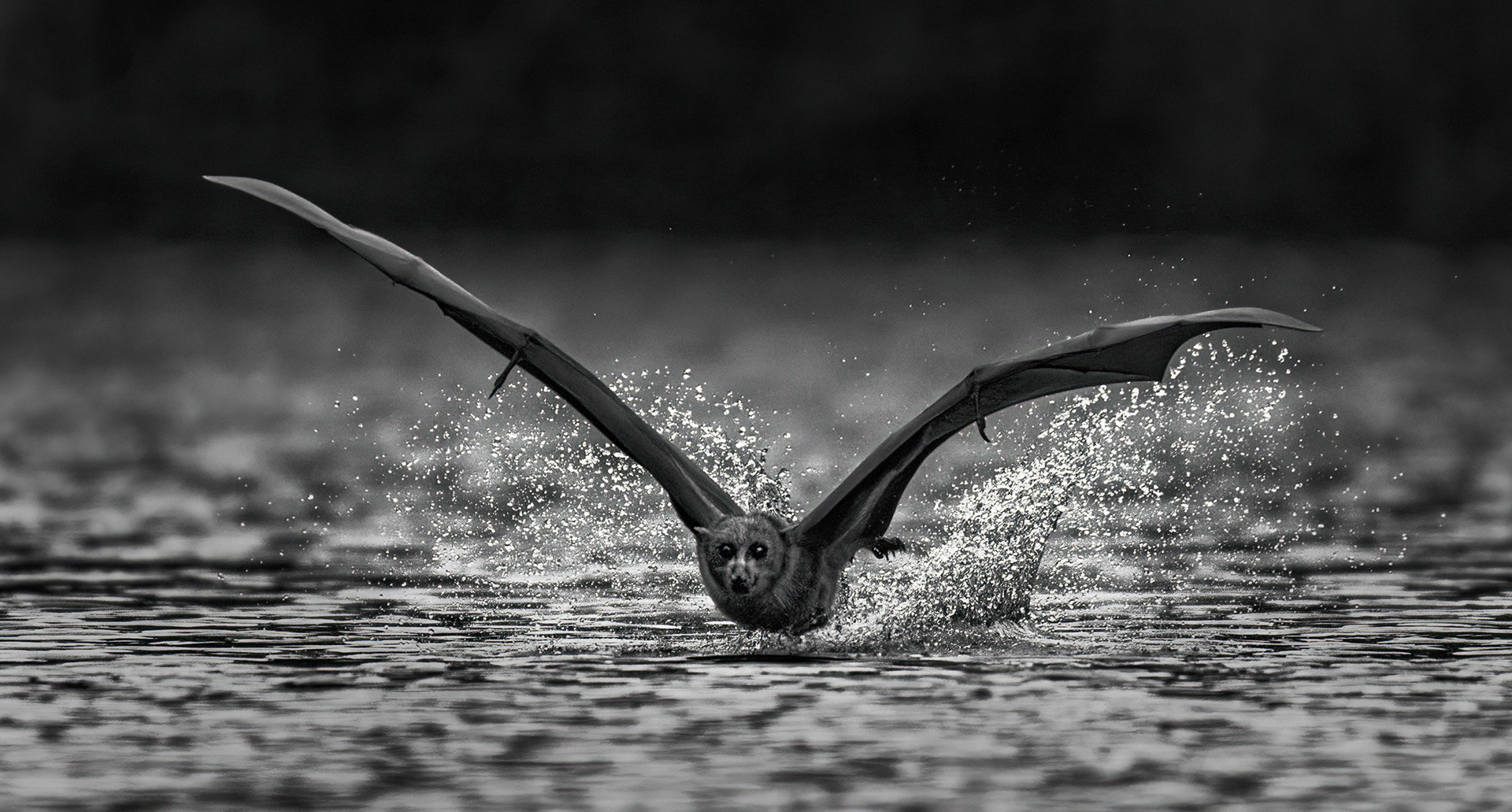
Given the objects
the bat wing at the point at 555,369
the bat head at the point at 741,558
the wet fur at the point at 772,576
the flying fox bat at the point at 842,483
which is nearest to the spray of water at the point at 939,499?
the wet fur at the point at 772,576

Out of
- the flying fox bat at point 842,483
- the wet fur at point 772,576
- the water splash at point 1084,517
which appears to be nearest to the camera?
the flying fox bat at point 842,483

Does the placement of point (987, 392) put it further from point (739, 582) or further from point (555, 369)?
point (555, 369)

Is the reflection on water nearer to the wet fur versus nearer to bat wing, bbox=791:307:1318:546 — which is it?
the wet fur

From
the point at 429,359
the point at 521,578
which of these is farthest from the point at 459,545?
the point at 429,359

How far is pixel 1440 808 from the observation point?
1166cm

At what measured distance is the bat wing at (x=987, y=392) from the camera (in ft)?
49.9

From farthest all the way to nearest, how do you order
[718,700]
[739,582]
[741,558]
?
[741,558] < [739,582] < [718,700]

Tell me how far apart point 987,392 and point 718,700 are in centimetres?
273

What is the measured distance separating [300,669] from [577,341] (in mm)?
22156

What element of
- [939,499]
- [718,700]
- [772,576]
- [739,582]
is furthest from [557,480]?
[718,700]

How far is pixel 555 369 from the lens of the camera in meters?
16.6

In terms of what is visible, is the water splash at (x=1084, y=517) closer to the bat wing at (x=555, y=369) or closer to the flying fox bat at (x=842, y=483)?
the flying fox bat at (x=842, y=483)

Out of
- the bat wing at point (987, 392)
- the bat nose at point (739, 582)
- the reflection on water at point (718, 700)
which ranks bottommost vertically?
the reflection on water at point (718, 700)

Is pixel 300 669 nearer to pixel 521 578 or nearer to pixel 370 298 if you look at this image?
pixel 521 578
